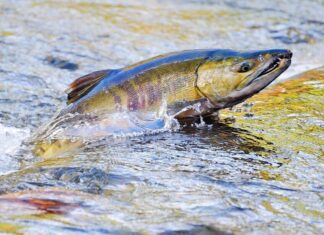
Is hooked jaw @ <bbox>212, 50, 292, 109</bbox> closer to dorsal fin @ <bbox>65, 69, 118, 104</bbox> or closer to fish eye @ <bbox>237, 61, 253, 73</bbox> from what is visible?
fish eye @ <bbox>237, 61, 253, 73</bbox>

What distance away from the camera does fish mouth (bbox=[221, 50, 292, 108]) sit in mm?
4351

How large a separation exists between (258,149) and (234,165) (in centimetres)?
36

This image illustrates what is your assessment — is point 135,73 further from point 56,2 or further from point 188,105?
point 56,2

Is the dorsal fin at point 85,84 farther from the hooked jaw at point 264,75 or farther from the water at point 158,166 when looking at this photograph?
the hooked jaw at point 264,75

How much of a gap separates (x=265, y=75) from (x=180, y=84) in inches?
19.3

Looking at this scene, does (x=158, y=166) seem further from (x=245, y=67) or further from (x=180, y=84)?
(x=245, y=67)

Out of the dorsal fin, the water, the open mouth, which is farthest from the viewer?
the dorsal fin

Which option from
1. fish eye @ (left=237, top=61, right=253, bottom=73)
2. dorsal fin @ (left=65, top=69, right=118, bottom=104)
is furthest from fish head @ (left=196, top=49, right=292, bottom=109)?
dorsal fin @ (left=65, top=69, right=118, bottom=104)

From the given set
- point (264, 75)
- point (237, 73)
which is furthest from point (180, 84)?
point (264, 75)

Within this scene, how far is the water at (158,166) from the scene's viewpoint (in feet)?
10.3

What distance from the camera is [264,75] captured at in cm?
439

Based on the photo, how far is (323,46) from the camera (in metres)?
8.62

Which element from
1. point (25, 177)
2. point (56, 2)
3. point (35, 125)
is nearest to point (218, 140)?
point (25, 177)

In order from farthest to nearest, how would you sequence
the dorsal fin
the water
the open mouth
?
the dorsal fin, the open mouth, the water
